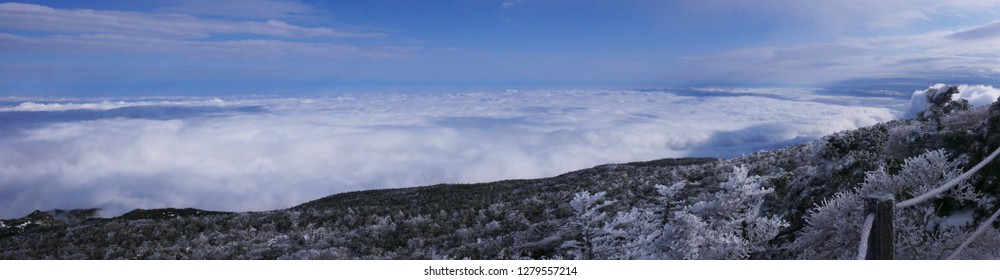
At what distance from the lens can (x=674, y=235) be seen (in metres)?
4.85

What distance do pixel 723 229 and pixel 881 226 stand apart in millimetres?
1736

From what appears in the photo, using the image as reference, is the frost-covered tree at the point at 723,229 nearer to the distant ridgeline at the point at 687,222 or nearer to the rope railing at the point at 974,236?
the distant ridgeline at the point at 687,222

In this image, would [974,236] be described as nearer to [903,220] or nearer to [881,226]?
[903,220]

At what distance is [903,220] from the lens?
3.42 m

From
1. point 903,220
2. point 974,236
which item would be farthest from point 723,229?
point 974,236

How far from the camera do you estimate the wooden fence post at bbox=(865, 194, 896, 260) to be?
2.79 meters

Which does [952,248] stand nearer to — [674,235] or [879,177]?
[879,177]

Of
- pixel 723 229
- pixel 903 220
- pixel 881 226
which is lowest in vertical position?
pixel 723 229

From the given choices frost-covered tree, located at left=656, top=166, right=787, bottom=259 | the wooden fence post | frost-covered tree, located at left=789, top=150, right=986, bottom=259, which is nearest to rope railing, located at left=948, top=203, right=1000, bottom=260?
frost-covered tree, located at left=789, top=150, right=986, bottom=259

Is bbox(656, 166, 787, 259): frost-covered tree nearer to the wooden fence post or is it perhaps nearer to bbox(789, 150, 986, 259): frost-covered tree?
bbox(789, 150, 986, 259): frost-covered tree

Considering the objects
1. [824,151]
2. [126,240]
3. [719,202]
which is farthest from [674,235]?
[126,240]

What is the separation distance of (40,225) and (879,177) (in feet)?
64.3

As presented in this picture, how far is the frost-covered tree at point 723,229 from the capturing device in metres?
4.48

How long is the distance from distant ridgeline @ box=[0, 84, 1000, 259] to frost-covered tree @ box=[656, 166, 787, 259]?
1 cm
